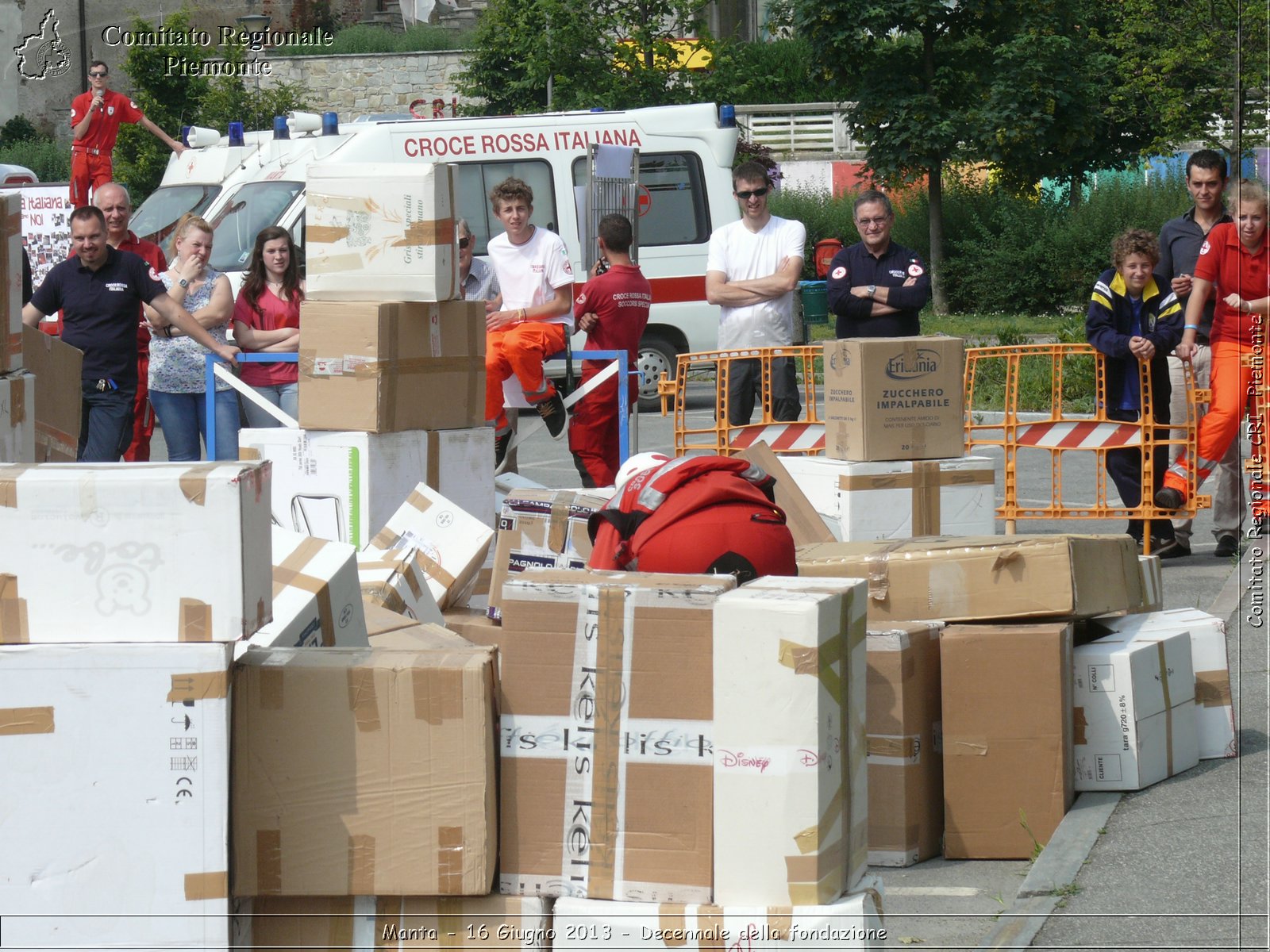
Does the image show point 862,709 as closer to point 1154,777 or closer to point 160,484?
point 160,484

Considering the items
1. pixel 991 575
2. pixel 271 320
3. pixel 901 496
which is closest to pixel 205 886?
pixel 991 575

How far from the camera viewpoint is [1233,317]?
27.8ft

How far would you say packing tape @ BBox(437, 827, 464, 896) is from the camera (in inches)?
138

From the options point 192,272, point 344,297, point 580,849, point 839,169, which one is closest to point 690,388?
point 192,272

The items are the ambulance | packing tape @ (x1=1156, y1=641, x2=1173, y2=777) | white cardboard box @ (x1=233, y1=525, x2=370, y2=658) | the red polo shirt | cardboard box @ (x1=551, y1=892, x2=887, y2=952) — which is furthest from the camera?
the ambulance

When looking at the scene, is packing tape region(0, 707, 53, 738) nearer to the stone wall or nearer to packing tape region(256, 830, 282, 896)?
packing tape region(256, 830, 282, 896)

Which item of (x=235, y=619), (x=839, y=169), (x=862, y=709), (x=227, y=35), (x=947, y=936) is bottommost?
(x=947, y=936)

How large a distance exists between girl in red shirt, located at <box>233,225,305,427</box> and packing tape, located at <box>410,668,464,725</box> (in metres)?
5.43

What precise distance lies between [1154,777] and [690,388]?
13.2 metres

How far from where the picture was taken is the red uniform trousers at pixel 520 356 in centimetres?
878

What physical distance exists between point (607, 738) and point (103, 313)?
5841 mm

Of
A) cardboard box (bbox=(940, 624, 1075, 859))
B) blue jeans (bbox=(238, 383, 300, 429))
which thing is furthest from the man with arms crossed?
cardboard box (bbox=(940, 624, 1075, 859))

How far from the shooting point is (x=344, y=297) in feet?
23.9

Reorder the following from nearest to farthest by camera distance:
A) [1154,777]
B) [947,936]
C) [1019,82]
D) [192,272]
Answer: [947,936] < [1154,777] < [192,272] < [1019,82]
